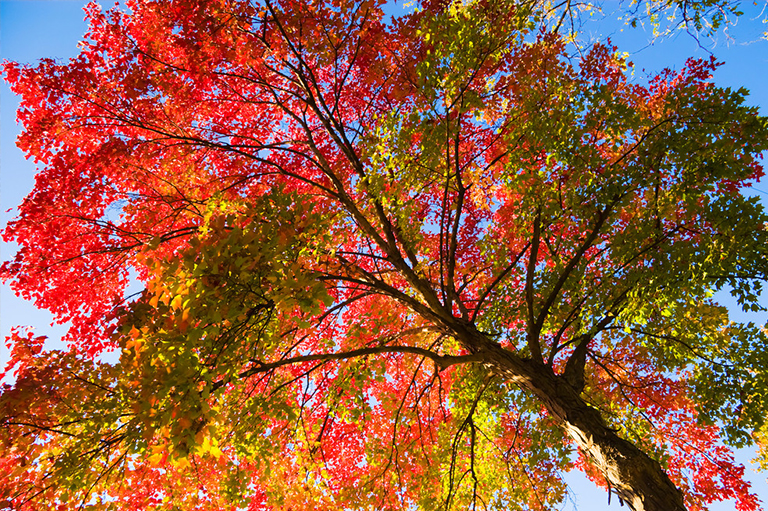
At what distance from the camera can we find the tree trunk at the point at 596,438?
2863 mm

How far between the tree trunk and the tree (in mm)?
29

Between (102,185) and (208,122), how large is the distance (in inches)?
81.2

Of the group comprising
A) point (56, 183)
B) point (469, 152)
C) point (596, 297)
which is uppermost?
point (469, 152)

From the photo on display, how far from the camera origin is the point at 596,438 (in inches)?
125

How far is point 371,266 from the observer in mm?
7285

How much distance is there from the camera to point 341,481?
649 cm

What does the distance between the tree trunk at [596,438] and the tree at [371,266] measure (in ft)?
0.09

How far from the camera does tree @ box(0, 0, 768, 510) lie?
114 inches

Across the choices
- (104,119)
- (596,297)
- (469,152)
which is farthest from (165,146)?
(596,297)

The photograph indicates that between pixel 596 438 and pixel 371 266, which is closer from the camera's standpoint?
pixel 596 438

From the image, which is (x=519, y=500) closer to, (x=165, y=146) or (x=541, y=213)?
(x=541, y=213)

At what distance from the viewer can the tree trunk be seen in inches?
113

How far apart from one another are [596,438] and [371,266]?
4852 millimetres

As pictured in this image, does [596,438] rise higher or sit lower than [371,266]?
lower
